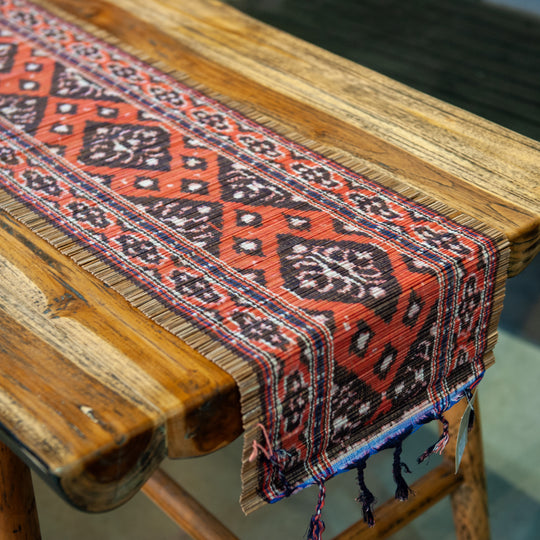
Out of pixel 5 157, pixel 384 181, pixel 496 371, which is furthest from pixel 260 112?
pixel 496 371

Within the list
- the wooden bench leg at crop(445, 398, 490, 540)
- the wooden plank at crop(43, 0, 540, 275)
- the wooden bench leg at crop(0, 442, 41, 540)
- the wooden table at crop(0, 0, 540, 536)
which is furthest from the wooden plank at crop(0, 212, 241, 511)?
the wooden bench leg at crop(445, 398, 490, 540)

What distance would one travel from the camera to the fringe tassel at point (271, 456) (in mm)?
776

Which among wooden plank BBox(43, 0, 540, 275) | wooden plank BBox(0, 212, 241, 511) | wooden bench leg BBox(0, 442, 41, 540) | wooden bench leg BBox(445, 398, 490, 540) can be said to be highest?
wooden plank BBox(43, 0, 540, 275)

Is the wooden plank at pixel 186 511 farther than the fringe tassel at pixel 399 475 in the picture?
Yes

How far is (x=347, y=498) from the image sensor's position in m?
1.67

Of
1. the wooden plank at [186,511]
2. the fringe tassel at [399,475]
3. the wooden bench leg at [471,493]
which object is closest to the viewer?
the fringe tassel at [399,475]

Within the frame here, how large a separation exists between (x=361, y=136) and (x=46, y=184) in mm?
467

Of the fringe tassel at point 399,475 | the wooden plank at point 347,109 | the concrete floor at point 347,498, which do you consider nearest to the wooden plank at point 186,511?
the concrete floor at point 347,498

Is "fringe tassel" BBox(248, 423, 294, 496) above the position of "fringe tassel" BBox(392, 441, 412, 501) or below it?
above

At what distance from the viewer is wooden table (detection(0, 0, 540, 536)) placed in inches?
27.3

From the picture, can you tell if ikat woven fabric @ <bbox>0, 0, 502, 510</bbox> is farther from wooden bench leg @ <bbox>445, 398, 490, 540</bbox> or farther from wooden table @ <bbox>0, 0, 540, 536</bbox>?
wooden bench leg @ <bbox>445, 398, 490, 540</bbox>

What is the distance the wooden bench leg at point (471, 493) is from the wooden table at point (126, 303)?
0.49 meters

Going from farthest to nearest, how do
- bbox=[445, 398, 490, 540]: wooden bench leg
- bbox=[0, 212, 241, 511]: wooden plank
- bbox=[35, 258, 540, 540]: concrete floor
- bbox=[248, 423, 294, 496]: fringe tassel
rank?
1. bbox=[35, 258, 540, 540]: concrete floor
2. bbox=[445, 398, 490, 540]: wooden bench leg
3. bbox=[248, 423, 294, 496]: fringe tassel
4. bbox=[0, 212, 241, 511]: wooden plank

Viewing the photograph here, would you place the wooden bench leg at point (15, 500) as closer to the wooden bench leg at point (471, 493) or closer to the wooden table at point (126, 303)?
the wooden table at point (126, 303)
